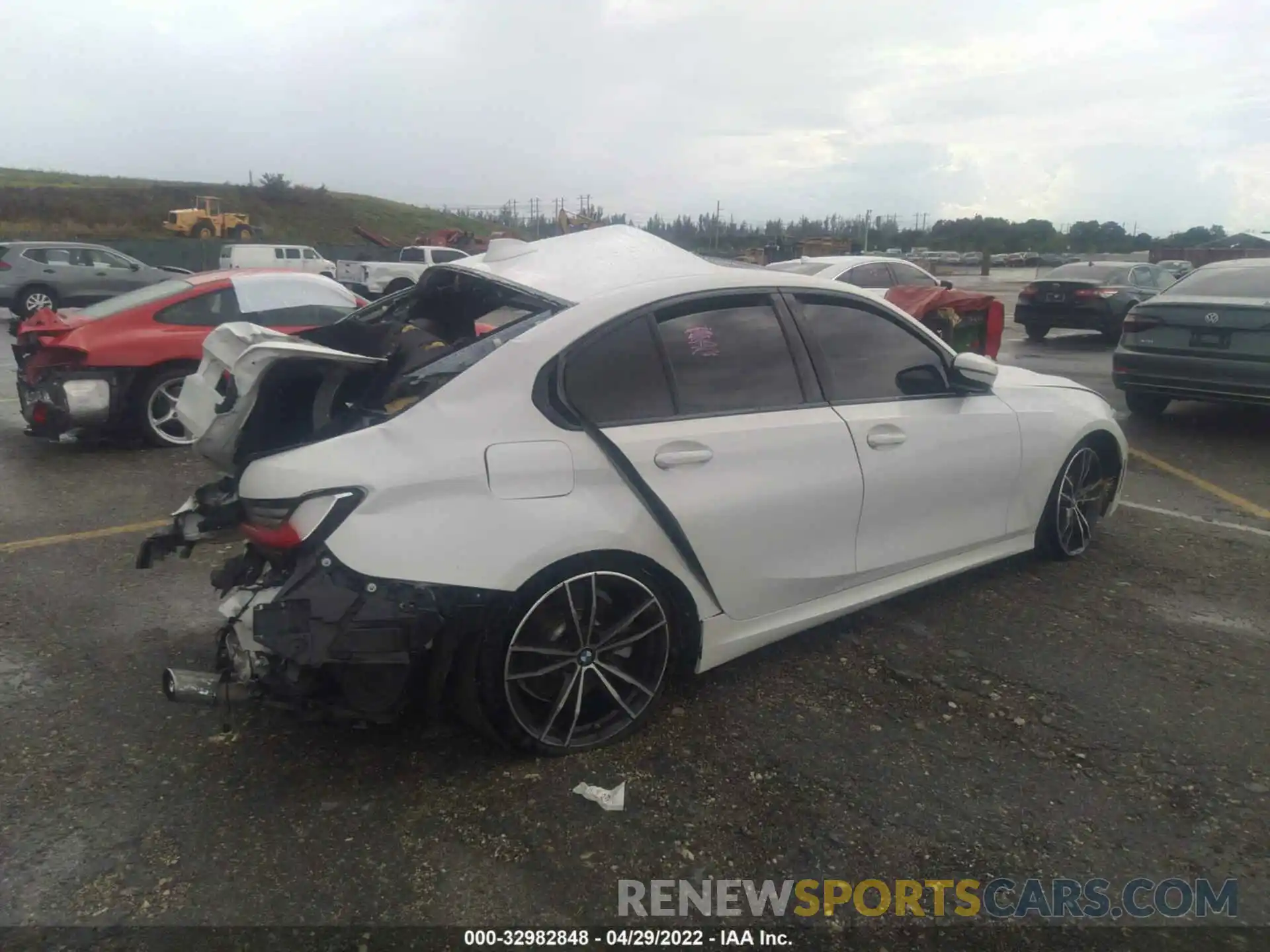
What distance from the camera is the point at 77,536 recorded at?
5.23m

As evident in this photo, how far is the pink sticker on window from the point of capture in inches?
132

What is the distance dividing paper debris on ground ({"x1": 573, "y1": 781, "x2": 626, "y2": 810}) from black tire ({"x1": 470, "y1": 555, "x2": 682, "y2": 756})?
0.17 m

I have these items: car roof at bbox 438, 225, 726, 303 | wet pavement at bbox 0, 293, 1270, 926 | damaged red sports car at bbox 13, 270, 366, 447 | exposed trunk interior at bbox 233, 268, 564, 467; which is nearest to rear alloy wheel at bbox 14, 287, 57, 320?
damaged red sports car at bbox 13, 270, 366, 447

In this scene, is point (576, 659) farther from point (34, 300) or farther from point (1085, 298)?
point (34, 300)

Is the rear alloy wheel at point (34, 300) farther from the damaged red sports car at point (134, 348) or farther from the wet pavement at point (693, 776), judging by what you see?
the wet pavement at point (693, 776)

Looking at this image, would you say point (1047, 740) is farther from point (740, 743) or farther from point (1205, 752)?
point (740, 743)

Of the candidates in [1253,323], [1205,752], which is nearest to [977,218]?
[1253,323]

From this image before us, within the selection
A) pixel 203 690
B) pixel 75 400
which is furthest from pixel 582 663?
pixel 75 400

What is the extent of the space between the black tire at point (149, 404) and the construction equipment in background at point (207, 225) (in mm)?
38925

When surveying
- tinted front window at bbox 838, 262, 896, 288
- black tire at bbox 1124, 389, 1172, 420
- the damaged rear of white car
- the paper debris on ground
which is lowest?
the paper debris on ground

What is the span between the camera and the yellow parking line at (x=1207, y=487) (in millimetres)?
5871

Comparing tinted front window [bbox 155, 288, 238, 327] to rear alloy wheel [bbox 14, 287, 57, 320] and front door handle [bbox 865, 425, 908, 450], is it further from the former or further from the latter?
rear alloy wheel [bbox 14, 287, 57, 320]

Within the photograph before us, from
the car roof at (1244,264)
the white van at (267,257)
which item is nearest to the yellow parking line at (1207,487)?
the car roof at (1244,264)

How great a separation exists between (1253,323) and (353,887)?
7745mm
